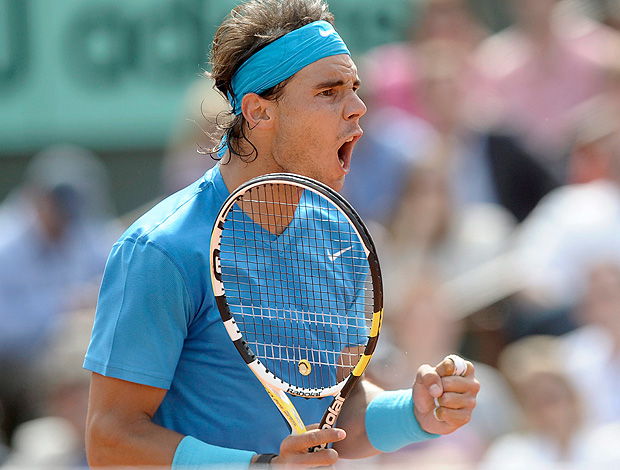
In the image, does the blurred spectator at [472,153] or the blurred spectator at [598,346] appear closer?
the blurred spectator at [598,346]

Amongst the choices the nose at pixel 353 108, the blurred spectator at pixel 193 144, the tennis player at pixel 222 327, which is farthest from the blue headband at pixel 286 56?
the blurred spectator at pixel 193 144

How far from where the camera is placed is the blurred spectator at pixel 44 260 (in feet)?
16.7

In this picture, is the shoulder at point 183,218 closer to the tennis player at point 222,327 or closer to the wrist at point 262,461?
the tennis player at point 222,327

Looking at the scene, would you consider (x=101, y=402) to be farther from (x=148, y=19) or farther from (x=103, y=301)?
(x=148, y=19)

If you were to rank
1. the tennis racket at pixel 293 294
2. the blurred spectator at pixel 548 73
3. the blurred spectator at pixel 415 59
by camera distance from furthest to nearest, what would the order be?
the blurred spectator at pixel 415 59 < the blurred spectator at pixel 548 73 < the tennis racket at pixel 293 294

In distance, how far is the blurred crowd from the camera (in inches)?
171

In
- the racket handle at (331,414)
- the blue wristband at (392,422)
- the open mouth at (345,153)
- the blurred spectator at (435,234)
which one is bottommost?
the blurred spectator at (435,234)

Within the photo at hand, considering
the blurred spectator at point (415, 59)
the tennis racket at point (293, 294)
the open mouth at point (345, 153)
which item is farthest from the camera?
the blurred spectator at point (415, 59)

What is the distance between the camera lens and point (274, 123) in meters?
2.26

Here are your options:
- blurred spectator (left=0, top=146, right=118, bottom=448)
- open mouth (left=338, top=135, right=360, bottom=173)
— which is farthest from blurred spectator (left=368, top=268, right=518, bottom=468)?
open mouth (left=338, top=135, right=360, bottom=173)

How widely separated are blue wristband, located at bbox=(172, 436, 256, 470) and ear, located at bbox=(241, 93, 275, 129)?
0.75 meters

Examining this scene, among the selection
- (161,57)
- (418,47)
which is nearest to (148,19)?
(161,57)

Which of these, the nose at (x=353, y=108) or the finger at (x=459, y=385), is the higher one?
the nose at (x=353, y=108)

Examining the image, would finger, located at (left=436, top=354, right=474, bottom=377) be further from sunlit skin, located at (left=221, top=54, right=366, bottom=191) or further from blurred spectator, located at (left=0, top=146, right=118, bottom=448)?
blurred spectator, located at (left=0, top=146, right=118, bottom=448)
